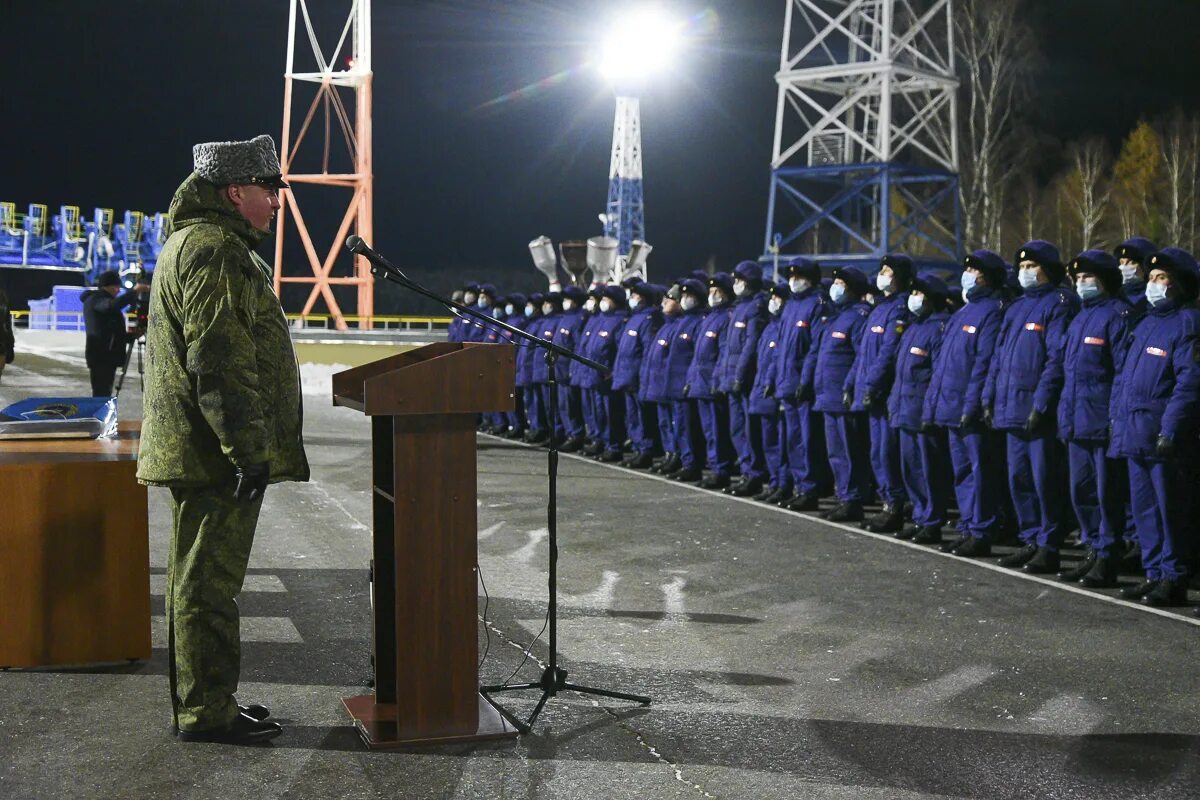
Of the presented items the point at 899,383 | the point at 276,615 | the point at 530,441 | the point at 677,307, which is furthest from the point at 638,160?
the point at 276,615

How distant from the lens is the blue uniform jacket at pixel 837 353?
37.0 feet

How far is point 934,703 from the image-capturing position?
18.1ft

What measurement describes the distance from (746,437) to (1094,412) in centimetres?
470

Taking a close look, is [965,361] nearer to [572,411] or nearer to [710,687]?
[710,687]

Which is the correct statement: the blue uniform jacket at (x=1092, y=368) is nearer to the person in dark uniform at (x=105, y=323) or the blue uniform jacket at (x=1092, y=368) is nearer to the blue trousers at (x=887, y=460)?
the blue trousers at (x=887, y=460)

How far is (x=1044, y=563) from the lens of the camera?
28.6 feet

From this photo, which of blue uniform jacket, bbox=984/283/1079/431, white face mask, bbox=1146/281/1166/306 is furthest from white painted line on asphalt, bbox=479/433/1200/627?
white face mask, bbox=1146/281/1166/306

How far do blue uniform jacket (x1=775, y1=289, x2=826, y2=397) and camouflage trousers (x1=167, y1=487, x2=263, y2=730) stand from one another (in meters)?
7.55

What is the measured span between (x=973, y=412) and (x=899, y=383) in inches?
36.0

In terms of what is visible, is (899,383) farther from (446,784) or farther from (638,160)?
(638,160)

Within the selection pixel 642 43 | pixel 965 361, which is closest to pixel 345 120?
pixel 642 43

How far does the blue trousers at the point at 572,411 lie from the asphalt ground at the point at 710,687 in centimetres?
771

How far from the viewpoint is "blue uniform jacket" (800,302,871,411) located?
37.0ft

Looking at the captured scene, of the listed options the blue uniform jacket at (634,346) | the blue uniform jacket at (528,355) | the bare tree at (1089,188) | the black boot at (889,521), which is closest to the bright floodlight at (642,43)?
the bare tree at (1089,188)
